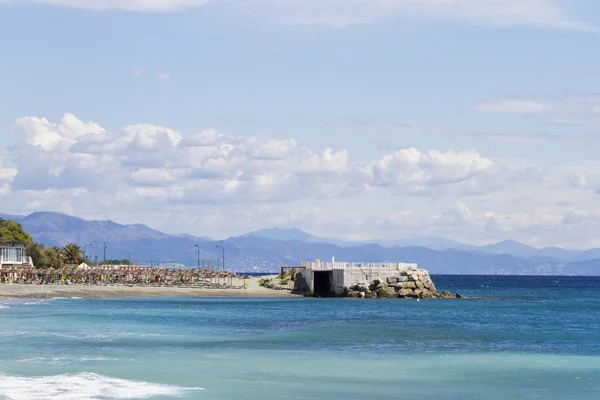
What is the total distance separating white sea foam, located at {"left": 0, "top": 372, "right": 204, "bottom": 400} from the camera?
2639 centimetres

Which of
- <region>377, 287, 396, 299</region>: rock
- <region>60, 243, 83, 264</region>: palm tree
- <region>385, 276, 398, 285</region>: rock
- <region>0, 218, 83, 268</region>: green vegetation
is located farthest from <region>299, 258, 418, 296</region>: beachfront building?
<region>60, 243, 83, 264</region>: palm tree

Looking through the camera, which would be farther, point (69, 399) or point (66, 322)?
point (66, 322)

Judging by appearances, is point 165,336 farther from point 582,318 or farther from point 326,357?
point 582,318

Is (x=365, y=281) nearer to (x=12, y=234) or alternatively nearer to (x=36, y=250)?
(x=12, y=234)

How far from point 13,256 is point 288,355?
9085 centimetres

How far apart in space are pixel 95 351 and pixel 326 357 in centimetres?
1010

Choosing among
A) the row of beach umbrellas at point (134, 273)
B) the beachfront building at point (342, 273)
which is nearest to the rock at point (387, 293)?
the beachfront building at point (342, 273)

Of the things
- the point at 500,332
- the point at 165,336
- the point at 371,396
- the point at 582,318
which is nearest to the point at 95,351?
the point at 165,336

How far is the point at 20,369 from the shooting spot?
31578mm

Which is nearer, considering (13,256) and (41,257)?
(13,256)

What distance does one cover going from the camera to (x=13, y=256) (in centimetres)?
12044

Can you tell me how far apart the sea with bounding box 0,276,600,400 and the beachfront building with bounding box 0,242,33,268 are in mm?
49478

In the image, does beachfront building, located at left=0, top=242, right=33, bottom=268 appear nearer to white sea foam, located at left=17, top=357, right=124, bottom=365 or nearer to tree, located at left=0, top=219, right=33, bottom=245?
tree, located at left=0, top=219, right=33, bottom=245

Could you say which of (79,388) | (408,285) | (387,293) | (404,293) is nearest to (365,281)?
(387,293)
